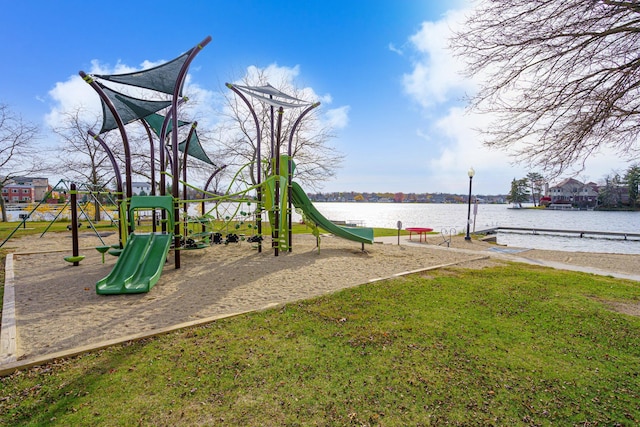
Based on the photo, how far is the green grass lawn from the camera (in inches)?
104

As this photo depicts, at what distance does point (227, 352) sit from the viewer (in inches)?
147

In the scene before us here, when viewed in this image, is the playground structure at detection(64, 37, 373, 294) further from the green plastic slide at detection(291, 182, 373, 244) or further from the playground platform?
the playground platform

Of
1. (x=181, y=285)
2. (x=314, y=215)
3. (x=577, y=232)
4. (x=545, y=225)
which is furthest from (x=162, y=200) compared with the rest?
(x=545, y=225)

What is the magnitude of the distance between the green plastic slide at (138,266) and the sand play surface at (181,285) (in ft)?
0.65

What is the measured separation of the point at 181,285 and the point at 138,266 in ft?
3.73

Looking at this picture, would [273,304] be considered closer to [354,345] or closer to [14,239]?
[354,345]

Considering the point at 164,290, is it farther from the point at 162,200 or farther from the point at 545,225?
the point at 545,225

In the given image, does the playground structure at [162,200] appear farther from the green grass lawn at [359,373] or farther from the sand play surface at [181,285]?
the green grass lawn at [359,373]

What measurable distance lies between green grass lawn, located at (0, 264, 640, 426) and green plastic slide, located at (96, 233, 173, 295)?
2799 mm

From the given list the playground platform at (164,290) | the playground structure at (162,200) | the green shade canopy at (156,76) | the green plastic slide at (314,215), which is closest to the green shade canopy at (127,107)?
the playground structure at (162,200)

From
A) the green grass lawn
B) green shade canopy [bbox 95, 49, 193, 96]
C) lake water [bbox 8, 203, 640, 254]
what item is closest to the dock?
lake water [bbox 8, 203, 640, 254]

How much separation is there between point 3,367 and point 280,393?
3.11m

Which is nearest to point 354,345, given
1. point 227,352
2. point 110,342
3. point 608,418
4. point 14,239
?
point 227,352

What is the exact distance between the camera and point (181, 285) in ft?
22.9
